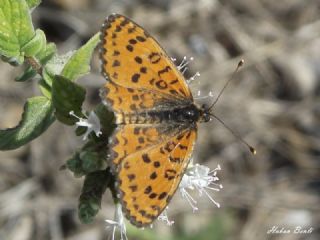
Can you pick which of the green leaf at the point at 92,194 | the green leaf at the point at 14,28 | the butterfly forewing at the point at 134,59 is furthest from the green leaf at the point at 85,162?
the green leaf at the point at 14,28

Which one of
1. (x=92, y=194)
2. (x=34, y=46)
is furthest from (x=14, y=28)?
(x=92, y=194)

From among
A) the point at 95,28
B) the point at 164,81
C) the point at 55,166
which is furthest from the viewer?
the point at 95,28

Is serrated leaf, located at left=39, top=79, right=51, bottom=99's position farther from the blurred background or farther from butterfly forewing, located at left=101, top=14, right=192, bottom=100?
the blurred background

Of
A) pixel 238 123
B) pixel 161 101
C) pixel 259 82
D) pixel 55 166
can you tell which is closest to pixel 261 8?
pixel 259 82

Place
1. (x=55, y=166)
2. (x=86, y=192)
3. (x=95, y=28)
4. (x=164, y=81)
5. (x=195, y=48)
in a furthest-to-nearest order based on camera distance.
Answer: (x=195, y=48), (x=95, y=28), (x=55, y=166), (x=164, y=81), (x=86, y=192)

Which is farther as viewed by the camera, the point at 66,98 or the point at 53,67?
the point at 53,67

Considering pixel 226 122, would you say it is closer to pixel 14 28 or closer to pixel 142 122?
pixel 142 122

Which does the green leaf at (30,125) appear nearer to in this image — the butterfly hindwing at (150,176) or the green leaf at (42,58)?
the green leaf at (42,58)

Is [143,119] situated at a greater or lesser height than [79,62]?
lesser

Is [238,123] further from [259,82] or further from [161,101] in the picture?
[161,101]
